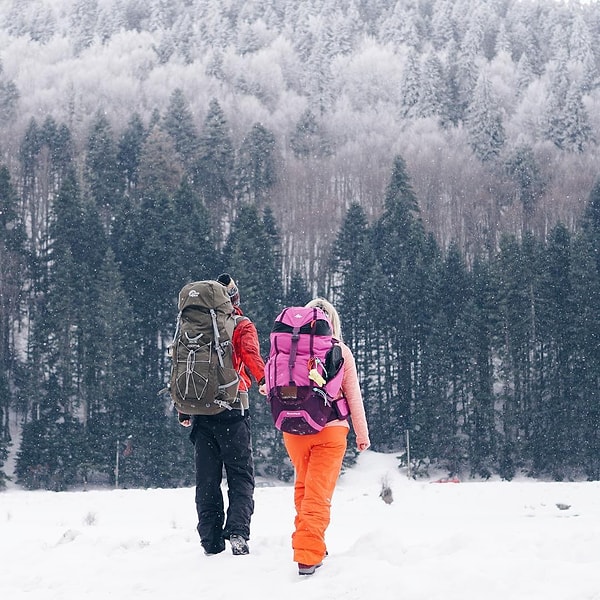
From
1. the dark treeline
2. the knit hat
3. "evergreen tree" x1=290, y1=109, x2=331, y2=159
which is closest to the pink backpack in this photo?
the knit hat

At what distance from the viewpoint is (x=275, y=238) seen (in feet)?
184

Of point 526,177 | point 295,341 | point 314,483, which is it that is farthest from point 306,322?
point 526,177

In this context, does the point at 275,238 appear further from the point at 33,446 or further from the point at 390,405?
the point at 33,446

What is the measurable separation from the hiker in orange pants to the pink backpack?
12cm

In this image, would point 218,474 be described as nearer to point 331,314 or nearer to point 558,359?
point 331,314

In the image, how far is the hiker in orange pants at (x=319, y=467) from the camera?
619cm

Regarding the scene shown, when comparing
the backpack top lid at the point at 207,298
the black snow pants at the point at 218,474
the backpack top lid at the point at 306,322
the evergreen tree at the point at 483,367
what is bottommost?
the evergreen tree at the point at 483,367

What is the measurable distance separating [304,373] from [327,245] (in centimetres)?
5418

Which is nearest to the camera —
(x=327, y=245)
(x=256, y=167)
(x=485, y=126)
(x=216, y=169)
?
(x=327, y=245)

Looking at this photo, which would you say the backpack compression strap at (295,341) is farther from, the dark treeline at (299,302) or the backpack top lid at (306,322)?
the dark treeline at (299,302)

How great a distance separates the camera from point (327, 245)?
60.4 metres

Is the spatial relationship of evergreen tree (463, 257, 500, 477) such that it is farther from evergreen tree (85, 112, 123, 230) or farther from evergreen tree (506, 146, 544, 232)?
evergreen tree (85, 112, 123, 230)

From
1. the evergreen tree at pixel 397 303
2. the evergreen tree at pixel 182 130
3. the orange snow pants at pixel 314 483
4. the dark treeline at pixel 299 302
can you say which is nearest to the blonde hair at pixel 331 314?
the orange snow pants at pixel 314 483

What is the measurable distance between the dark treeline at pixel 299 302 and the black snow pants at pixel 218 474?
34127mm
